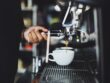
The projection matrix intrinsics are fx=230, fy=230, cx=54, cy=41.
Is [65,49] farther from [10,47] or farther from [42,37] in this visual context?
[10,47]

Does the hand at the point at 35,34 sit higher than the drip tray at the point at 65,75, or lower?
higher

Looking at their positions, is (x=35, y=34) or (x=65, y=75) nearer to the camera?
(x=65, y=75)

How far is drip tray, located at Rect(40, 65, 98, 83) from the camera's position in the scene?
0.56 metres

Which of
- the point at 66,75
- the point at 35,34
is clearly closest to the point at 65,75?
the point at 66,75

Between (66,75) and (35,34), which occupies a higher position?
(35,34)

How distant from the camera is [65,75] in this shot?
0.59 meters

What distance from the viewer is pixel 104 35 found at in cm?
39

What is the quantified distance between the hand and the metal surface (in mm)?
89

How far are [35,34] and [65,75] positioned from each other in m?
0.17

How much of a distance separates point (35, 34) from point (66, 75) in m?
0.17

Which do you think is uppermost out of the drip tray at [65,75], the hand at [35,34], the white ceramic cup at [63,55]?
the hand at [35,34]

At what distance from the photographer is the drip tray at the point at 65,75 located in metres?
0.56

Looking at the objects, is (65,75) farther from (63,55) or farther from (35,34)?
(35,34)

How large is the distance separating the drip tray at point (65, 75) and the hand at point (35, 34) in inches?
3.6
